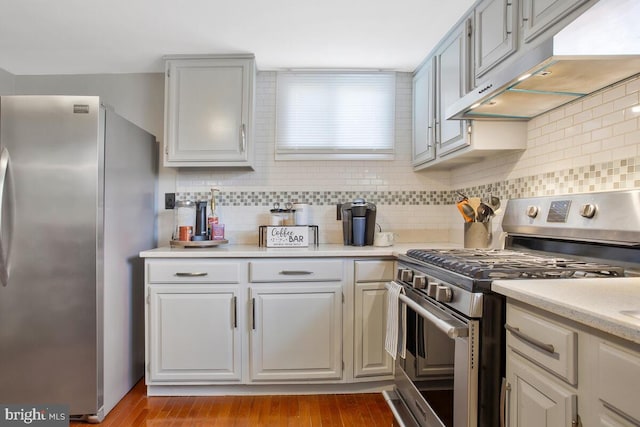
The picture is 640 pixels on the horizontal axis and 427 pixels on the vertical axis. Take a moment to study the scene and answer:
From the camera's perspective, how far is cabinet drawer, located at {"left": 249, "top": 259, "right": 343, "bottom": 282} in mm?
2189

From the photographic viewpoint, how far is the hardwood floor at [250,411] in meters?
1.96

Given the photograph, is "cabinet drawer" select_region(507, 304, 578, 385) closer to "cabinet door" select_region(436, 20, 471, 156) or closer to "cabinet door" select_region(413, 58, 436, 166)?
"cabinet door" select_region(436, 20, 471, 156)

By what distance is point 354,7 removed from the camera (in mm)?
1962

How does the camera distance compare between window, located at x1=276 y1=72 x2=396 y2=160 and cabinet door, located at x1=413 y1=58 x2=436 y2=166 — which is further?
window, located at x1=276 y1=72 x2=396 y2=160

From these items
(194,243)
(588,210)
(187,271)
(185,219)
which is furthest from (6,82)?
(588,210)

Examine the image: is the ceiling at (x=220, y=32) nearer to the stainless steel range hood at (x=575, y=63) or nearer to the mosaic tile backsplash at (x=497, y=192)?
the stainless steel range hood at (x=575, y=63)

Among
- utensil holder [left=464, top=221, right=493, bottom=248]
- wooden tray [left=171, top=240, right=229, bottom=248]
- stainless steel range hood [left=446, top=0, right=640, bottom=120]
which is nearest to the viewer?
stainless steel range hood [left=446, top=0, right=640, bottom=120]

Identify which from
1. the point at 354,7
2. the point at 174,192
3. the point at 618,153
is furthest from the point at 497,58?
the point at 174,192

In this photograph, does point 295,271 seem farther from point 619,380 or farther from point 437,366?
point 619,380

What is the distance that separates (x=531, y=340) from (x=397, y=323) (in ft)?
2.85

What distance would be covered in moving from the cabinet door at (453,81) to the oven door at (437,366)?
2.95ft

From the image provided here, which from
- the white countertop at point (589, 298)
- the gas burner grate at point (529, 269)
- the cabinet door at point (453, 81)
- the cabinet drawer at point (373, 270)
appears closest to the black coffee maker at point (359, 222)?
the cabinet drawer at point (373, 270)

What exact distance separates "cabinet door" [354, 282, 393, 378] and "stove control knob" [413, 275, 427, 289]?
59 cm

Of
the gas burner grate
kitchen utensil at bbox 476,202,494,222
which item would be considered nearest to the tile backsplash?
kitchen utensil at bbox 476,202,494,222
